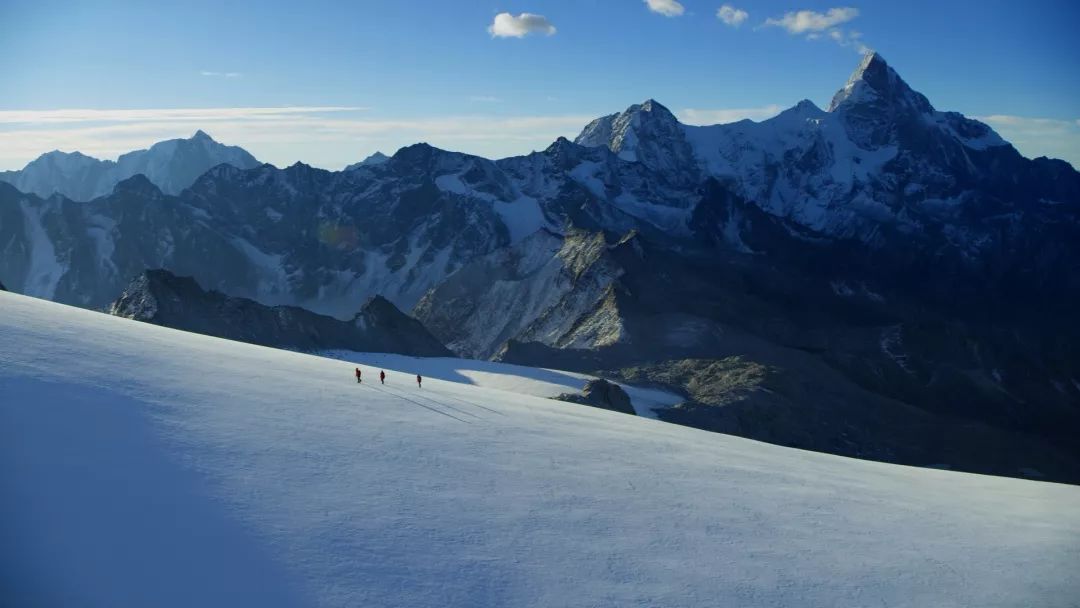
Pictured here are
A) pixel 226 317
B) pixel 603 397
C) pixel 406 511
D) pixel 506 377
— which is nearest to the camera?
pixel 406 511

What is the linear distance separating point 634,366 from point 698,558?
259 ft

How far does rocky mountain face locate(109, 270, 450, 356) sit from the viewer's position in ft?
281

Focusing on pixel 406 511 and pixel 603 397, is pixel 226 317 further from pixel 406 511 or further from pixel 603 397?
pixel 406 511

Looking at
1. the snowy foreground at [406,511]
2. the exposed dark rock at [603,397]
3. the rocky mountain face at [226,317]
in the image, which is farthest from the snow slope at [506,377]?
the snowy foreground at [406,511]

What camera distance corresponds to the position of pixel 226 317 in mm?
88938

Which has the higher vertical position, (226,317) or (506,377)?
(226,317)

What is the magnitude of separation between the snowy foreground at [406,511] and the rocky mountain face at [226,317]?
55.0 metres

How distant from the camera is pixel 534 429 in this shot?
1265 inches

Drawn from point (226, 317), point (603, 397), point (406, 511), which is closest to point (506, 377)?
point (603, 397)

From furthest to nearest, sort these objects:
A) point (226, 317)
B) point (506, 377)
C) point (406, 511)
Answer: point (226, 317) → point (506, 377) → point (406, 511)

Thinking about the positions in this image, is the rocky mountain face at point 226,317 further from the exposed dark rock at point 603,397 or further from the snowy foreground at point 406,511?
the snowy foreground at point 406,511

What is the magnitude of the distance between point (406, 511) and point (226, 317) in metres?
74.2

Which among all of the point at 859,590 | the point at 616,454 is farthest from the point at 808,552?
the point at 616,454

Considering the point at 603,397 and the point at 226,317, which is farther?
the point at 226,317
